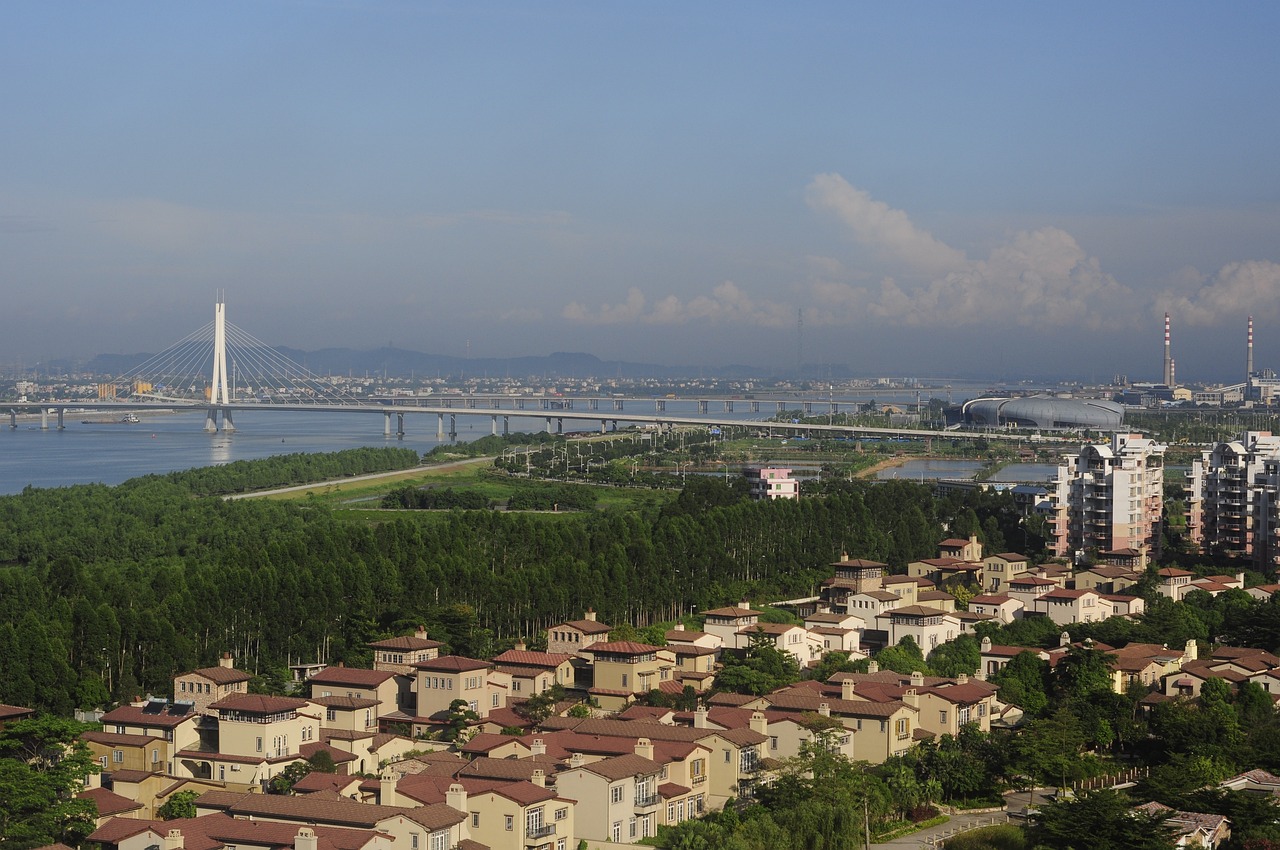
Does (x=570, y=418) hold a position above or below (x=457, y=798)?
above

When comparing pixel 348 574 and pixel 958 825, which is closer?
pixel 958 825

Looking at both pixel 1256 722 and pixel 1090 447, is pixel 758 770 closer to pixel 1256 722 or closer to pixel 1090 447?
pixel 1256 722

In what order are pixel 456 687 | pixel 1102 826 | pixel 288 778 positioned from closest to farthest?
pixel 1102 826 → pixel 288 778 → pixel 456 687

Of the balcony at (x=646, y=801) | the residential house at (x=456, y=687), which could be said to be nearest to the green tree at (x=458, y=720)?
the residential house at (x=456, y=687)

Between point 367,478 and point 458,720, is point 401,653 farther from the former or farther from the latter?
point 367,478

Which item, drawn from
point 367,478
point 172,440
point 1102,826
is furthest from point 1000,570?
point 172,440

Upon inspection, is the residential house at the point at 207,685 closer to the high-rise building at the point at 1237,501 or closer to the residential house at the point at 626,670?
the residential house at the point at 626,670
